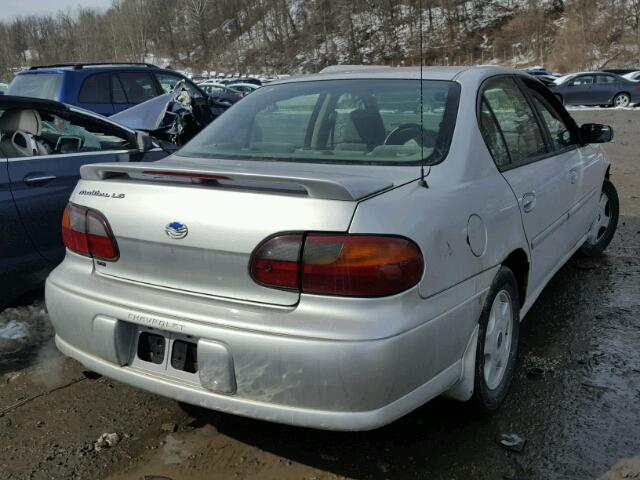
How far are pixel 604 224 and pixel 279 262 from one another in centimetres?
397

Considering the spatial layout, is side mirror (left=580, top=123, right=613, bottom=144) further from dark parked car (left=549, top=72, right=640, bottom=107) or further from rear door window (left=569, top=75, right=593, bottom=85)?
rear door window (left=569, top=75, right=593, bottom=85)

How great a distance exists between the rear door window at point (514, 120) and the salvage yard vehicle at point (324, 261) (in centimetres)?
2

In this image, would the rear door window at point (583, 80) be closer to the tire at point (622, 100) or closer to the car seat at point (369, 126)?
the tire at point (622, 100)

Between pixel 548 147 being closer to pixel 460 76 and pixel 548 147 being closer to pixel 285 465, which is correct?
pixel 460 76

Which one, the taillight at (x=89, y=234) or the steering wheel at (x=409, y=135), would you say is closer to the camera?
the taillight at (x=89, y=234)

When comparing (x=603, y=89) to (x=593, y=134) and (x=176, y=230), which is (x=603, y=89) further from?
(x=176, y=230)

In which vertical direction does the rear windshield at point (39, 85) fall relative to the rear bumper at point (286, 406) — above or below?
above

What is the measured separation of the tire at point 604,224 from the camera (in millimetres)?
5039

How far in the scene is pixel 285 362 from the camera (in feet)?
6.86

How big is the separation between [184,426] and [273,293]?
3.54 feet

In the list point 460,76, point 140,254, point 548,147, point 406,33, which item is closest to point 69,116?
point 140,254

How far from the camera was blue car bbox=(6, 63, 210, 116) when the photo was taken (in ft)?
27.9

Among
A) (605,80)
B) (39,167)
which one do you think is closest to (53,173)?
(39,167)

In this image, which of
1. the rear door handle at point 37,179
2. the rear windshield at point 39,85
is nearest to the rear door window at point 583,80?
the rear windshield at point 39,85
